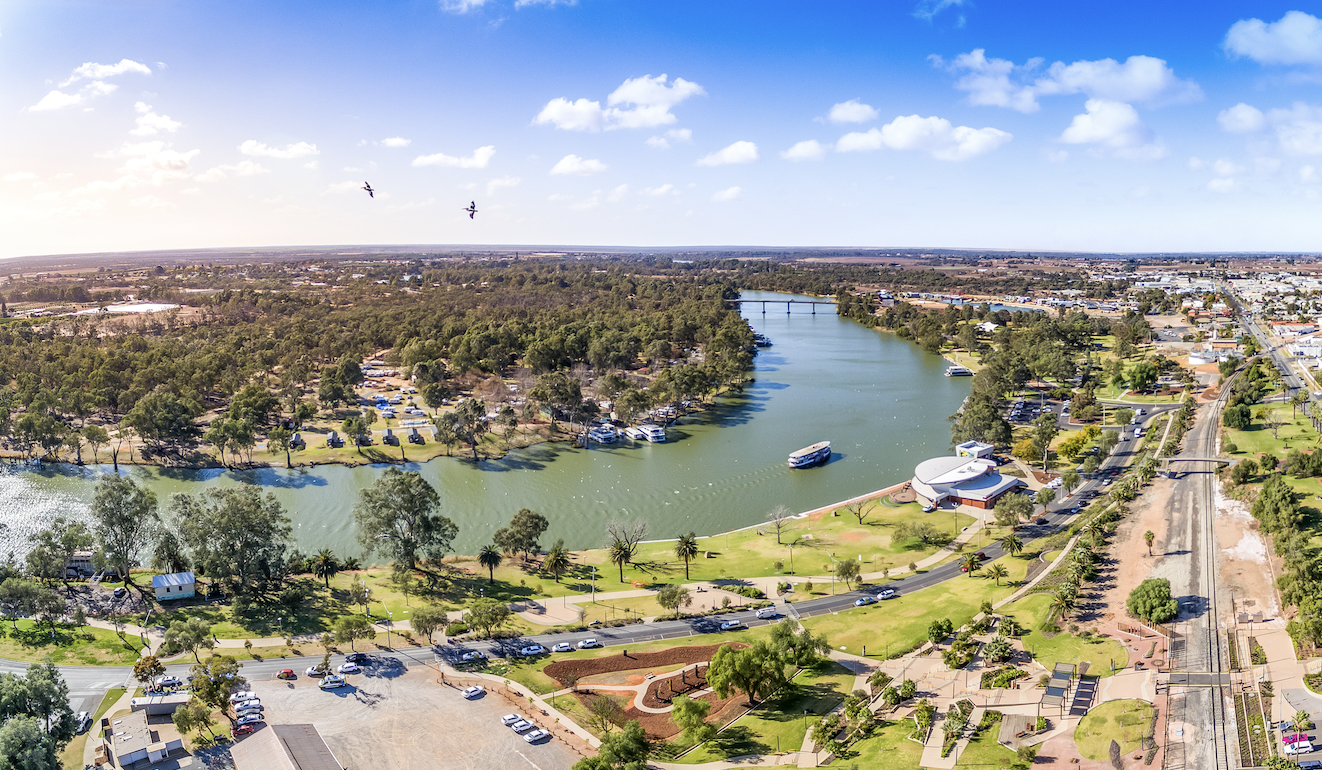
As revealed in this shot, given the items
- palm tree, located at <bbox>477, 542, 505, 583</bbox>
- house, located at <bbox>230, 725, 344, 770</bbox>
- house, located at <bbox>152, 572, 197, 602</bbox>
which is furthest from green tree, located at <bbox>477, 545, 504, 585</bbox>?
house, located at <bbox>152, 572, 197, 602</bbox>

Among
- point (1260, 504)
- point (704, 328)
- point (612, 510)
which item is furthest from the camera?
point (704, 328)

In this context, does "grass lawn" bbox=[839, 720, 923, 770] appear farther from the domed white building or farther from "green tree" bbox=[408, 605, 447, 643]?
the domed white building

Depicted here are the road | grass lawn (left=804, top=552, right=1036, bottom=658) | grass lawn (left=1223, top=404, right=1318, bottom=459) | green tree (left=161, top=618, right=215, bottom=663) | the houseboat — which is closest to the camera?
the road

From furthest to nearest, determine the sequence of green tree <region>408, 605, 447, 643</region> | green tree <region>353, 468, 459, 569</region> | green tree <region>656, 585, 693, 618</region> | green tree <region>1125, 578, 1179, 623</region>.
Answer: green tree <region>353, 468, 459, 569</region>
green tree <region>656, 585, 693, 618</region>
green tree <region>1125, 578, 1179, 623</region>
green tree <region>408, 605, 447, 643</region>

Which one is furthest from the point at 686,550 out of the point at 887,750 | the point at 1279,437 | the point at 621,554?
the point at 1279,437

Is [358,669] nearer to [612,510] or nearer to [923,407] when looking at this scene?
[612,510]

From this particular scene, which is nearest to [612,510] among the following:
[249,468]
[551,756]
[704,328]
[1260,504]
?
[551,756]
